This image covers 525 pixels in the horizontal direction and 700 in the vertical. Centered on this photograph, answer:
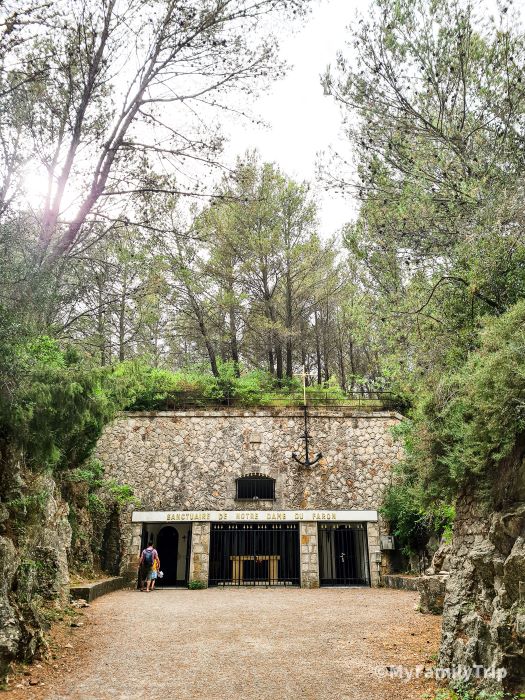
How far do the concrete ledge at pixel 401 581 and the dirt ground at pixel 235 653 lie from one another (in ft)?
10.4

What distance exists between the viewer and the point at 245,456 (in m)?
16.8

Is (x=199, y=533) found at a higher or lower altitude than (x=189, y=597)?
higher

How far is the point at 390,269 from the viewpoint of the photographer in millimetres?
10422

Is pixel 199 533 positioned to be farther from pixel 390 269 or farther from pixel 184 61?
pixel 184 61

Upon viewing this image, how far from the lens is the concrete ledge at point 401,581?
13603 mm

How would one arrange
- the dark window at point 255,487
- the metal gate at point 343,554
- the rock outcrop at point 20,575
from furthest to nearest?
the dark window at point 255,487
the metal gate at point 343,554
the rock outcrop at point 20,575

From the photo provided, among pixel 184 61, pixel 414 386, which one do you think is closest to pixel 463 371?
pixel 414 386

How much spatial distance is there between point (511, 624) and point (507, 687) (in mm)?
493

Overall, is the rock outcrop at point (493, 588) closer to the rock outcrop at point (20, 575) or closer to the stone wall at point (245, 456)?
the rock outcrop at point (20, 575)

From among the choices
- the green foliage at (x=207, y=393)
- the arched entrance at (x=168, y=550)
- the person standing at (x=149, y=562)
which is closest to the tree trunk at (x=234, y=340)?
the green foliage at (x=207, y=393)

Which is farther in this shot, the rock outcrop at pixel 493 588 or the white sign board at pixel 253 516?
the white sign board at pixel 253 516

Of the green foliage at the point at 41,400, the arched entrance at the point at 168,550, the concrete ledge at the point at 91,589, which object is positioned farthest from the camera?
the arched entrance at the point at 168,550

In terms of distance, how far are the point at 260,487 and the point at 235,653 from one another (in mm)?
9945

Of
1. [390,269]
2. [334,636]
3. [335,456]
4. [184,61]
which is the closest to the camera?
[334,636]
